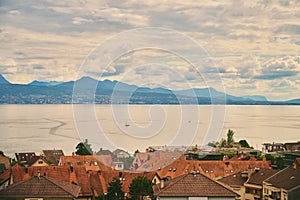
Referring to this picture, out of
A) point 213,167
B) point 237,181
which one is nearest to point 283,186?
point 237,181

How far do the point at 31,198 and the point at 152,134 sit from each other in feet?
84.0

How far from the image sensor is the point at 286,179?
11055 millimetres

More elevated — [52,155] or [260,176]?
[52,155]

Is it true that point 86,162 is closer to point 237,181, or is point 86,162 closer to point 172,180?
point 237,181

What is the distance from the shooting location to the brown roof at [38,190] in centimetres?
879

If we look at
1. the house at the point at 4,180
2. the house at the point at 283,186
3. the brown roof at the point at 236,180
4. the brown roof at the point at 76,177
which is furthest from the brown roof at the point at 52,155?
the house at the point at 283,186

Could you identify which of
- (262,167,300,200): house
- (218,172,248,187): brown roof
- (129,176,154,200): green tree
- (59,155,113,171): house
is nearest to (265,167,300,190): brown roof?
(262,167,300,200): house

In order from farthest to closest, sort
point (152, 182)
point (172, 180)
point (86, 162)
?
point (86, 162) → point (152, 182) → point (172, 180)

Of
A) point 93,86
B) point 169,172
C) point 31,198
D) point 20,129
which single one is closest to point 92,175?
point 169,172

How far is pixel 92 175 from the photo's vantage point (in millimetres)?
13211

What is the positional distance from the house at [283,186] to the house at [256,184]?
25 cm

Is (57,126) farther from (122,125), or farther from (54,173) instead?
(54,173)

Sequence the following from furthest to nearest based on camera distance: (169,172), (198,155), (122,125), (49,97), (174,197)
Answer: (49,97), (122,125), (198,155), (169,172), (174,197)

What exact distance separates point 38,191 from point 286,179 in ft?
17.4
